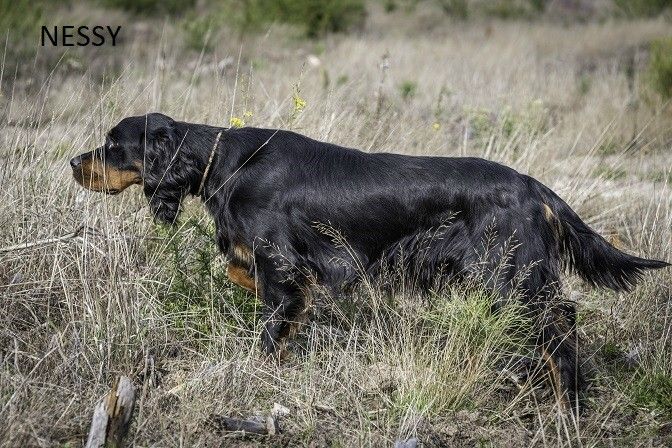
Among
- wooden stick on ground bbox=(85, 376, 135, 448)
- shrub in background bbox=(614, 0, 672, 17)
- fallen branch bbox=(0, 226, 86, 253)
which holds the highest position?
fallen branch bbox=(0, 226, 86, 253)

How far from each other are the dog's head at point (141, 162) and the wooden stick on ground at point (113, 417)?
1.30 metres

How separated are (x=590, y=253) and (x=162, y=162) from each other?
2.22 m

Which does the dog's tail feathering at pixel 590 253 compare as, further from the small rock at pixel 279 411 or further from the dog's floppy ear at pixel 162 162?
the dog's floppy ear at pixel 162 162

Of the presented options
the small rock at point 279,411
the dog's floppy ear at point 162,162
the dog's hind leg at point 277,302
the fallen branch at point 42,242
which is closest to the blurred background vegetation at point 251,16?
the dog's floppy ear at point 162,162

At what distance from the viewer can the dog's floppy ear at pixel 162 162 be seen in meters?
4.53

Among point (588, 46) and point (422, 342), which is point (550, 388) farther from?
point (588, 46)

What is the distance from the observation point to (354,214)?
446 cm

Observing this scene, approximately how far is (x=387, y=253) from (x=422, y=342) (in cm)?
50

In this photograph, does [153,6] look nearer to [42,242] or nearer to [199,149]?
[199,149]

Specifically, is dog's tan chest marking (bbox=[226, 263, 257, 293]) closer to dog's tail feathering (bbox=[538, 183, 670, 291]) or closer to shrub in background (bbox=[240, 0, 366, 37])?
dog's tail feathering (bbox=[538, 183, 670, 291])

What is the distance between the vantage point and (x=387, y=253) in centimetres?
448

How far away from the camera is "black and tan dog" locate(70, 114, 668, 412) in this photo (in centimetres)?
426

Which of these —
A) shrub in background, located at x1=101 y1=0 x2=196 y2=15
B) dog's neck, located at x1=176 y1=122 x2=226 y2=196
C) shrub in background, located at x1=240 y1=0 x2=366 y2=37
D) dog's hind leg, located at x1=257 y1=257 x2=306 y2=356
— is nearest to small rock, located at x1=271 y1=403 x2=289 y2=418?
dog's hind leg, located at x1=257 y1=257 x2=306 y2=356

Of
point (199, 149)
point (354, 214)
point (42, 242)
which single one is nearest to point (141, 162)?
point (199, 149)
